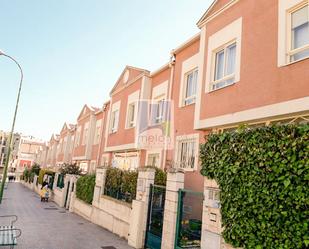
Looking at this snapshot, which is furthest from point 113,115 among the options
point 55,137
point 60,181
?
point 55,137

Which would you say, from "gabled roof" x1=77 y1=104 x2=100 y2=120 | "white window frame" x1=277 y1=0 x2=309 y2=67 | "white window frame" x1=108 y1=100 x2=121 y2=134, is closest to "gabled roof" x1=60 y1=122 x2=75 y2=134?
"gabled roof" x1=77 y1=104 x2=100 y2=120

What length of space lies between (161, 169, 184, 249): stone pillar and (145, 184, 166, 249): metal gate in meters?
0.52

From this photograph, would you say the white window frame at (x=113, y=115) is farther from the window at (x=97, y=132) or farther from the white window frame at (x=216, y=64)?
the white window frame at (x=216, y=64)

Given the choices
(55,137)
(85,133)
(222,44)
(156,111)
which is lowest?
(85,133)

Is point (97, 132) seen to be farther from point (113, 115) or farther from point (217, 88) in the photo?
point (217, 88)

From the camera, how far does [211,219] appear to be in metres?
5.64

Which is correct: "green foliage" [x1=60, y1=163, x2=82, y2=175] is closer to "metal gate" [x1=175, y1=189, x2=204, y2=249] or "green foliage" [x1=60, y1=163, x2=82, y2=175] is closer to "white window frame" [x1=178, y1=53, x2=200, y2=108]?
"white window frame" [x1=178, y1=53, x2=200, y2=108]

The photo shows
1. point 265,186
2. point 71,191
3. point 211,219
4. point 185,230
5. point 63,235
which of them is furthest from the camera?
point 71,191

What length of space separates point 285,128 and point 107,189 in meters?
9.52

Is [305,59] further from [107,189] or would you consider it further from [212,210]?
[107,189]

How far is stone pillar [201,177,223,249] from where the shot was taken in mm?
5395

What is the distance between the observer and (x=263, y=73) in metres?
7.46

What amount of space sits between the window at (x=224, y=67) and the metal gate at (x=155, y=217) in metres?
4.04

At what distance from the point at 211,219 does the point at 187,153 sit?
5898 millimetres
